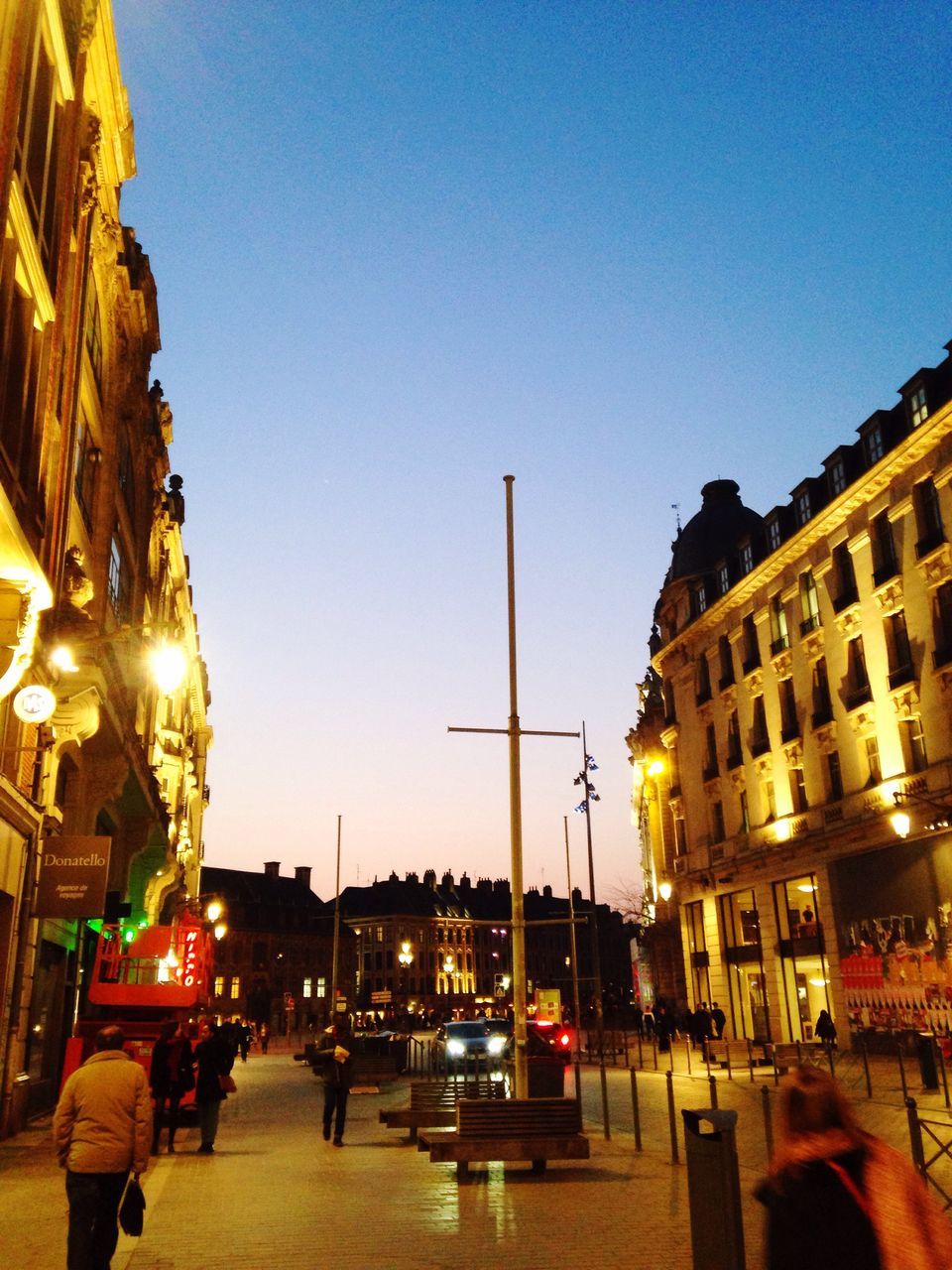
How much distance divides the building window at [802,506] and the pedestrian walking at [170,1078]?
1137 inches

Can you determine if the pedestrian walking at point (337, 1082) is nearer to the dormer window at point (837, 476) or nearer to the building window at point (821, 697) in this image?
the building window at point (821, 697)

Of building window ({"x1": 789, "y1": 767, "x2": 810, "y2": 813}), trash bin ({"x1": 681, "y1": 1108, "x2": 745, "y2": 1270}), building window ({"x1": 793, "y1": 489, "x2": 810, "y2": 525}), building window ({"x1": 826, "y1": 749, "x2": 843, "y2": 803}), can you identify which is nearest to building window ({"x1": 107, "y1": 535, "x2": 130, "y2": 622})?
trash bin ({"x1": 681, "y1": 1108, "x2": 745, "y2": 1270})

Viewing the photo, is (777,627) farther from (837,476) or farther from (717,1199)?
(717,1199)

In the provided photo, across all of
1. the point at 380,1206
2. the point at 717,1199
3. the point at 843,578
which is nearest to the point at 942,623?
the point at 843,578

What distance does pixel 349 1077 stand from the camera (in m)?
16.8

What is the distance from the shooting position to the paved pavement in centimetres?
893

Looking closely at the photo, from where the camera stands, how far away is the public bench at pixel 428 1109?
51.5ft

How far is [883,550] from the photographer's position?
35031 millimetres

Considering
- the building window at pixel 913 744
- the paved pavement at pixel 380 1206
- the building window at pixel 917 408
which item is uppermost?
the building window at pixel 917 408

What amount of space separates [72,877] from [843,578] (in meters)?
27.6

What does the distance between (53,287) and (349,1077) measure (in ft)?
42.7

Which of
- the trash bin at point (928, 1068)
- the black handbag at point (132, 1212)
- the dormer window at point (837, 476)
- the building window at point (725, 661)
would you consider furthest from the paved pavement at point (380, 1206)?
the building window at point (725, 661)

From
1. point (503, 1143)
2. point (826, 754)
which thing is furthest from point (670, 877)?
point (503, 1143)

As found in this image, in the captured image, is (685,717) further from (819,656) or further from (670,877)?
(819,656)
